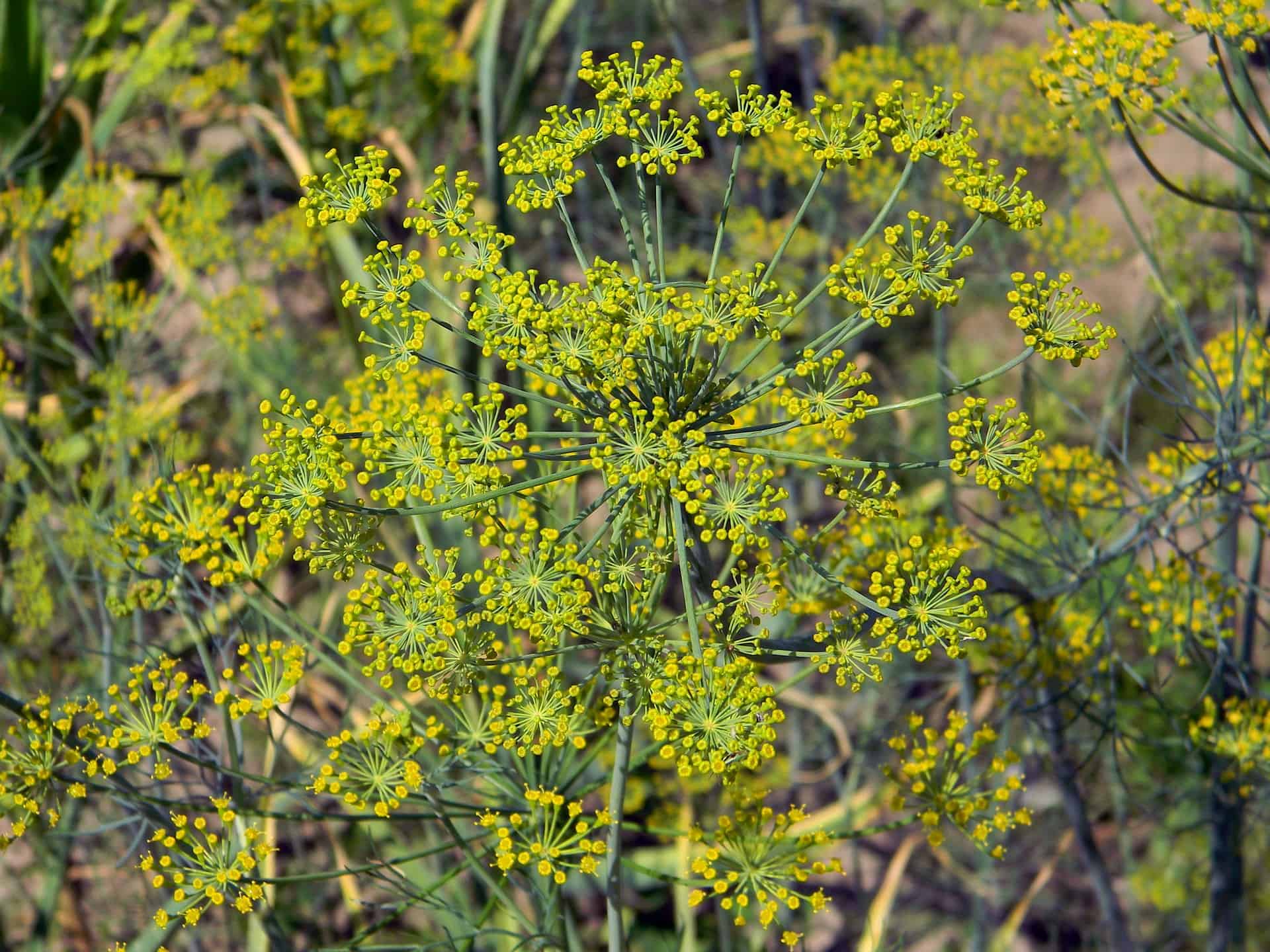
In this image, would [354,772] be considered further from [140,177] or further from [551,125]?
[140,177]

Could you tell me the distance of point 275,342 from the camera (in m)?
5.82

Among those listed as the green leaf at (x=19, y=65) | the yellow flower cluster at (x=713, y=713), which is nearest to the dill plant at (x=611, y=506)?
the yellow flower cluster at (x=713, y=713)

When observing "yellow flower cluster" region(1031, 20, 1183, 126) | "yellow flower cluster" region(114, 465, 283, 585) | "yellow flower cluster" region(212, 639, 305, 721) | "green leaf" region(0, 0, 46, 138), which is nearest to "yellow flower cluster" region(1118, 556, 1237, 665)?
"yellow flower cluster" region(1031, 20, 1183, 126)

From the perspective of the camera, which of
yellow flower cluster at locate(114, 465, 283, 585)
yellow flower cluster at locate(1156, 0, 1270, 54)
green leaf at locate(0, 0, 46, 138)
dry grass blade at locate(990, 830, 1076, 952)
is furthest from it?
green leaf at locate(0, 0, 46, 138)

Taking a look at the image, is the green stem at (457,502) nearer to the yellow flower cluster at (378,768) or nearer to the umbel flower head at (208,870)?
the yellow flower cluster at (378,768)

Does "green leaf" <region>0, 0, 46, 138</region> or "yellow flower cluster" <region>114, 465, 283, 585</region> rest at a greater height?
"green leaf" <region>0, 0, 46, 138</region>

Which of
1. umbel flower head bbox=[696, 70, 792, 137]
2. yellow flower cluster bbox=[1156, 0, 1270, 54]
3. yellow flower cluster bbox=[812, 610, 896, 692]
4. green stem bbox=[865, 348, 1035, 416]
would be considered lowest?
yellow flower cluster bbox=[812, 610, 896, 692]

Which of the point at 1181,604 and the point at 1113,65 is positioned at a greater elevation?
the point at 1113,65

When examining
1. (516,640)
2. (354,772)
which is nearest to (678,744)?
(516,640)

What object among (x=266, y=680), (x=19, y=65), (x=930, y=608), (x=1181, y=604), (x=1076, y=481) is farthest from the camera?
(x=19, y=65)

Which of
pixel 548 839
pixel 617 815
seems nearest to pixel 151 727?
pixel 548 839

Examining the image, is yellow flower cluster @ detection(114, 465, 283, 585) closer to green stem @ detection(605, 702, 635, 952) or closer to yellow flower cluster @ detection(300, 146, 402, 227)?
yellow flower cluster @ detection(300, 146, 402, 227)

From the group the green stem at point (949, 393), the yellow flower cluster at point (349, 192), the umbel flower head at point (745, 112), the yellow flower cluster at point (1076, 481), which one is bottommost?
the yellow flower cluster at point (1076, 481)

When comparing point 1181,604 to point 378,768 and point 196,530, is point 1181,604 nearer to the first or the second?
point 378,768
